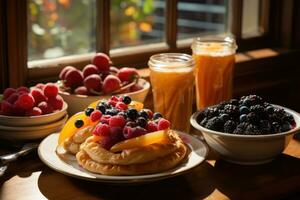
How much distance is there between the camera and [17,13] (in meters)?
1.42

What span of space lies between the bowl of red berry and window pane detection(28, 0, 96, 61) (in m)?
0.50

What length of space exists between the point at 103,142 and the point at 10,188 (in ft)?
0.59

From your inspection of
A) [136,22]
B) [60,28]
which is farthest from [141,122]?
[136,22]

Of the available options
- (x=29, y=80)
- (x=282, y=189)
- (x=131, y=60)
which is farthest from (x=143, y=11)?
(x=282, y=189)

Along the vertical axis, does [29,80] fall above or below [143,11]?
below

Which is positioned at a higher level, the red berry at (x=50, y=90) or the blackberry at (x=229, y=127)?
the red berry at (x=50, y=90)

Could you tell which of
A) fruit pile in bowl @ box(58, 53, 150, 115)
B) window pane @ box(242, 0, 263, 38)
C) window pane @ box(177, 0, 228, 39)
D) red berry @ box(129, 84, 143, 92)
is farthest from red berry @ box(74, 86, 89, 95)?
window pane @ box(242, 0, 263, 38)

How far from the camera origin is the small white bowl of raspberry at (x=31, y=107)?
1.26 metres

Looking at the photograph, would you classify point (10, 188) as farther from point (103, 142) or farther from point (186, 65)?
point (186, 65)

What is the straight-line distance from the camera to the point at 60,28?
175 centimetres

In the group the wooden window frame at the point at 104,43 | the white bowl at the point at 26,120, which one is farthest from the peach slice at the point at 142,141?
the wooden window frame at the point at 104,43

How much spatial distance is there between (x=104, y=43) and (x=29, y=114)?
406mm

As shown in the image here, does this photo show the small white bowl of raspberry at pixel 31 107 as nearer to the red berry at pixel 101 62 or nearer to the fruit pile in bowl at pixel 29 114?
the fruit pile in bowl at pixel 29 114

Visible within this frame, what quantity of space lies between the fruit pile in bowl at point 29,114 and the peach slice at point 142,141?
0.23m
